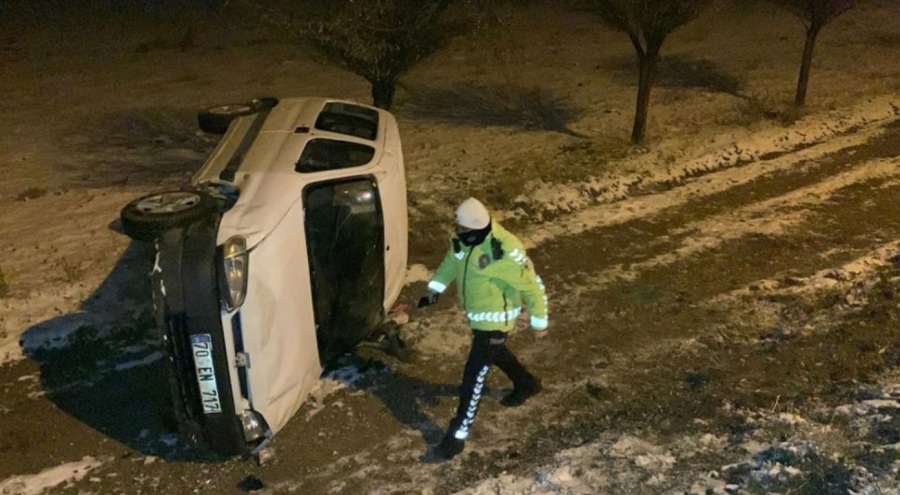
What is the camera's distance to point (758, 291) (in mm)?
6980

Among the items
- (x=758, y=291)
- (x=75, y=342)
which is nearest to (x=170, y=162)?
(x=75, y=342)

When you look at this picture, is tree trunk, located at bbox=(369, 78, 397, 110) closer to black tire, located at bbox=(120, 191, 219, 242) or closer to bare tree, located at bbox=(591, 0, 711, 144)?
bare tree, located at bbox=(591, 0, 711, 144)

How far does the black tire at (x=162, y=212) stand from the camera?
4293mm

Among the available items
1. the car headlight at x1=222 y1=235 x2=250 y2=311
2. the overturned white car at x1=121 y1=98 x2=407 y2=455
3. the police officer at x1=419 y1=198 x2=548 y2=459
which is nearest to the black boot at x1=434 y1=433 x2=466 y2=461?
the police officer at x1=419 y1=198 x2=548 y2=459

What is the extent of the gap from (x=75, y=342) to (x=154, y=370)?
2.90 ft

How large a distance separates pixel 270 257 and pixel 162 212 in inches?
26.0

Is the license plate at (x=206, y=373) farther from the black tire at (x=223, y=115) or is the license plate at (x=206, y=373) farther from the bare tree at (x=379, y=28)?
the bare tree at (x=379, y=28)

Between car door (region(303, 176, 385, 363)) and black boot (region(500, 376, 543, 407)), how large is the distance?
3.99 feet

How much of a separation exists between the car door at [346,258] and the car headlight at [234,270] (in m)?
1.04

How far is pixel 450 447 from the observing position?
5.00 m

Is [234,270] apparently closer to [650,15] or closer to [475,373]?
[475,373]

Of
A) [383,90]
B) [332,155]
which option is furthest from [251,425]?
[383,90]

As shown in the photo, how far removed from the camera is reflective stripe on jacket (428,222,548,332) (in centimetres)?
467

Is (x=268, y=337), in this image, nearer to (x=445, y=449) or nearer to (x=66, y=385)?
(x=445, y=449)
